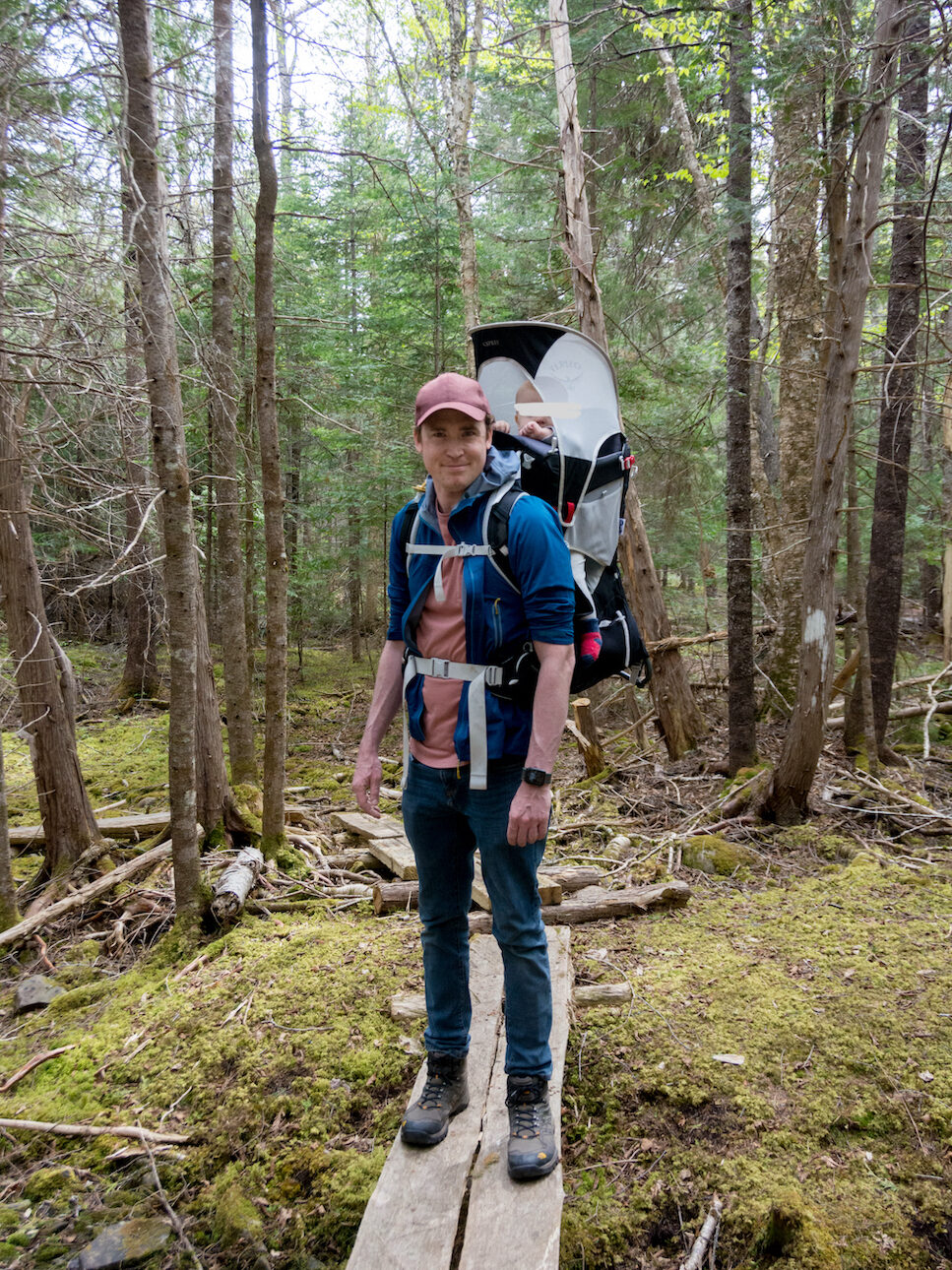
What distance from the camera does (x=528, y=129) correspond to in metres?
13.0

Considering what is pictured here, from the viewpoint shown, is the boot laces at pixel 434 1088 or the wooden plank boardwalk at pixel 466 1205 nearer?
the wooden plank boardwalk at pixel 466 1205

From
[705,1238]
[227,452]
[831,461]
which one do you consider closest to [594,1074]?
[705,1238]

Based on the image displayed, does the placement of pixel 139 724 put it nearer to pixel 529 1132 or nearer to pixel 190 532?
pixel 190 532

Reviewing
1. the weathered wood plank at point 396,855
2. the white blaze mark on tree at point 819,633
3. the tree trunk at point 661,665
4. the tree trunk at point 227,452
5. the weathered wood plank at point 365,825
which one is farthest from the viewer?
the tree trunk at point 661,665

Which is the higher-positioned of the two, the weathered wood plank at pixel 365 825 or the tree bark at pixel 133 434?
the tree bark at pixel 133 434

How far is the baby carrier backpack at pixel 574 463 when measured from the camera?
2.67 metres

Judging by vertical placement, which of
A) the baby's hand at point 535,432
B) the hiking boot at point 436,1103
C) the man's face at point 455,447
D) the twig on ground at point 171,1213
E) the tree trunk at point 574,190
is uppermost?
the tree trunk at point 574,190

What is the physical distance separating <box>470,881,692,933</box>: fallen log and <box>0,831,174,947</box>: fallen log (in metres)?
2.81

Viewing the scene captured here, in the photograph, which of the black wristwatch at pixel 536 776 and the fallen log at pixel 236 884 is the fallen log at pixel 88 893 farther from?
the black wristwatch at pixel 536 776

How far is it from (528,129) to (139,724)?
38.2ft

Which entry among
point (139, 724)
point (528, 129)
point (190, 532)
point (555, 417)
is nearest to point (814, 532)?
point (555, 417)

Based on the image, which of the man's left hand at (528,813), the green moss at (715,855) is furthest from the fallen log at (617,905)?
the man's left hand at (528,813)

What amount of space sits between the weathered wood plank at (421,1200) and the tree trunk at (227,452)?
4991 millimetres

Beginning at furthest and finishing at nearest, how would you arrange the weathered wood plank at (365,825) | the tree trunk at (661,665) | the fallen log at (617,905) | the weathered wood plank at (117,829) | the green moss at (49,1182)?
the tree trunk at (661,665) → the weathered wood plank at (117,829) → the weathered wood plank at (365,825) → the fallen log at (617,905) → the green moss at (49,1182)
